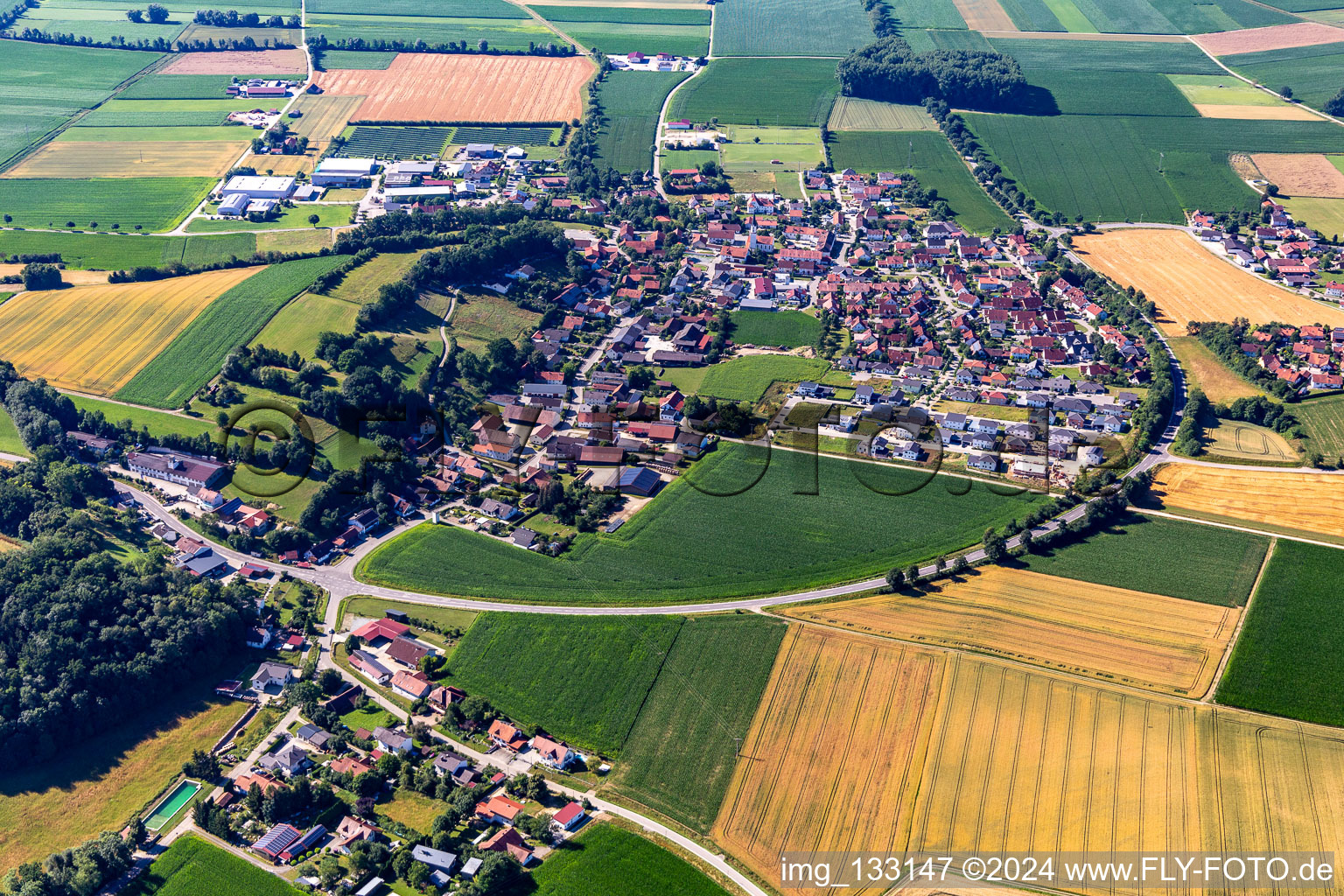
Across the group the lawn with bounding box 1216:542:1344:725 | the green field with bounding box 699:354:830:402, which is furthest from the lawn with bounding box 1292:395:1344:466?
the green field with bounding box 699:354:830:402

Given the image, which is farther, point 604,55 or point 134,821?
point 604,55

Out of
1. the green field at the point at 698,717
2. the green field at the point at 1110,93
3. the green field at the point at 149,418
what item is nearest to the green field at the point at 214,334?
the green field at the point at 149,418

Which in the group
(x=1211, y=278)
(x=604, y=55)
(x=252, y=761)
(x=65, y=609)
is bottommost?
(x=252, y=761)

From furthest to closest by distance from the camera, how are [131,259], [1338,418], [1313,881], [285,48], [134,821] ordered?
1. [285,48]
2. [131,259]
3. [1338,418]
4. [134,821]
5. [1313,881]

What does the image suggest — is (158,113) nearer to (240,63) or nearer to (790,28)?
(240,63)

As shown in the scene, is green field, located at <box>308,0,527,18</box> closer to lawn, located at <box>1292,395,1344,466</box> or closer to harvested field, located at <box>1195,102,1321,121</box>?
harvested field, located at <box>1195,102,1321,121</box>

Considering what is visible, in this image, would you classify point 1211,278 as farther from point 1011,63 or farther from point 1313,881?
point 1313,881

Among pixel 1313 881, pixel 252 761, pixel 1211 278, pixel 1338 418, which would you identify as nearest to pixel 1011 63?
pixel 1211 278
